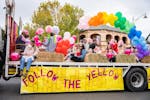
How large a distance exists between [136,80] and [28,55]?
4.15m

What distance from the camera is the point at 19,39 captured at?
43.0ft

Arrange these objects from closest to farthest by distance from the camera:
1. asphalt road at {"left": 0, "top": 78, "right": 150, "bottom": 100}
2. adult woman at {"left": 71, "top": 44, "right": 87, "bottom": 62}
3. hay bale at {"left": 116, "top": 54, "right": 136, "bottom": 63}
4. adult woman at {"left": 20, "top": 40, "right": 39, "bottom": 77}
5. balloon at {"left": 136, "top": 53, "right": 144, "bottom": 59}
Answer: asphalt road at {"left": 0, "top": 78, "right": 150, "bottom": 100}, adult woman at {"left": 20, "top": 40, "right": 39, "bottom": 77}, adult woman at {"left": 71, "top": 44, "right": 87, "bottom": 62}, hay bale at {"left": 116, "top": 54, "right": 136, "bottom": 63}, balloon at {"left": 136, "top": 53, "right": 144, "bottom": 59}

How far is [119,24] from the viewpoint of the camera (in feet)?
49.6

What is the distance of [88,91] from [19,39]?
3.00 meters

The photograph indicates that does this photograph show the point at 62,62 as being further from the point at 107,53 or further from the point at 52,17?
the point at 52,17

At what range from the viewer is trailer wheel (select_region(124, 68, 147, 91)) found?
13.5 m

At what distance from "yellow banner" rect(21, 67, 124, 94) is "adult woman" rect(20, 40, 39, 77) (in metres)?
0.28

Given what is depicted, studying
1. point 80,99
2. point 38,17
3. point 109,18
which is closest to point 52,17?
point 38,17

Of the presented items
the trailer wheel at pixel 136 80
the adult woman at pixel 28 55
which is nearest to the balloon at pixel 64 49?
the adult woman at pixel 28 55

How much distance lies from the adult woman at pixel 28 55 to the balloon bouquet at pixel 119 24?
2.78m

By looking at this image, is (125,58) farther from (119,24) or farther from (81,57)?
(119,24)

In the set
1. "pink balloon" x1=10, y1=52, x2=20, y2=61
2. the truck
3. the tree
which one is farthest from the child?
the tree

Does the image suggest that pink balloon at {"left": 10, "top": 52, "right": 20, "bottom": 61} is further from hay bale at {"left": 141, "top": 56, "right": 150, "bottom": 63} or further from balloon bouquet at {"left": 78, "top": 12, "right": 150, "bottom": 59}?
hay bale at {"left": 141, "top": 56, "right": 150, "bottom": 63}

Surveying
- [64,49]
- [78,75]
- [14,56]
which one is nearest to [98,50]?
[64,49]
